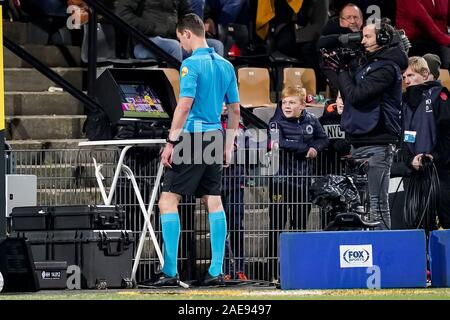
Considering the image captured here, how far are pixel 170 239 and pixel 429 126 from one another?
305cm

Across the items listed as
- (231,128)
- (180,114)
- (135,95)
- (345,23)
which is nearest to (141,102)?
(135,95)

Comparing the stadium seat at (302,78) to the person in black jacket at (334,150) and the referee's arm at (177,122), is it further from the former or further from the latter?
the referee's arm at (177,122)

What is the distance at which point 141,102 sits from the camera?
15.7 m

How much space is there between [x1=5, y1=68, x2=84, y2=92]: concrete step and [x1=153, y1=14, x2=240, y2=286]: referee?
14.0 ft

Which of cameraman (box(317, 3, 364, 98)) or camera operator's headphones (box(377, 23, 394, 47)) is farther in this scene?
cameraman (box(317, 3, 364, 98))

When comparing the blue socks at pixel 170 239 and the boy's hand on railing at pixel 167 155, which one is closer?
the boy's hand on railing at pixel 167 155

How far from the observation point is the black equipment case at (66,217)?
14547 mm

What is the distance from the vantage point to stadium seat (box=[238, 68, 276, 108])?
18.8m

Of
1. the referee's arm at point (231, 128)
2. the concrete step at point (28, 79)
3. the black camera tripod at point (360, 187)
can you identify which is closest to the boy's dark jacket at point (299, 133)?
the black camera tripod at point (360, 187)

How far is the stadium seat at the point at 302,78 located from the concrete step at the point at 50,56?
8.16 feet

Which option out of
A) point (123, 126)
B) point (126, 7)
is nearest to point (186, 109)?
point (123, 126)

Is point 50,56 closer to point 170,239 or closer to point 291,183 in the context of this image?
point 291,183

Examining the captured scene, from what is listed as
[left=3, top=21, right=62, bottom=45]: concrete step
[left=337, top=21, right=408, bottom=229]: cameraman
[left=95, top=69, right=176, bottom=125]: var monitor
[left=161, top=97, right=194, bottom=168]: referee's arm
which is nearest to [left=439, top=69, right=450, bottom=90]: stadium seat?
[left=3, top=21, right=62, bottom=45]: concrete step

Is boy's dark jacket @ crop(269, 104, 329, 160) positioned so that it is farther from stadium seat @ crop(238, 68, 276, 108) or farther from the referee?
stadium seat @ crop(238, 68, 276, 108)
